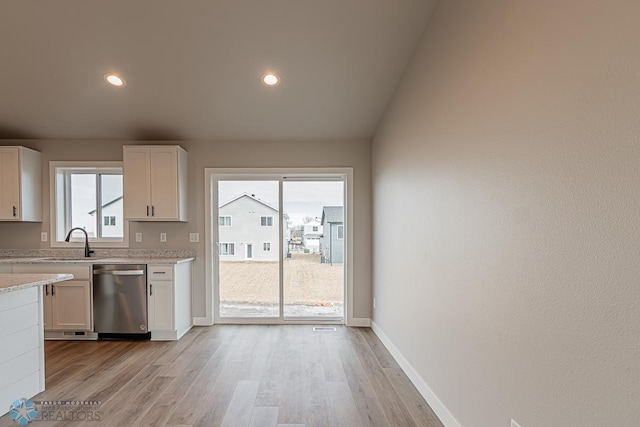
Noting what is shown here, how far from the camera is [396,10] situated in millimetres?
2352

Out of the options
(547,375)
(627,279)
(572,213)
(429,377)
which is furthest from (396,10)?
(429,377)

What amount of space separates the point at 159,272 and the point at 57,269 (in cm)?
111

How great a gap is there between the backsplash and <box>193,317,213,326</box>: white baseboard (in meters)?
0.81

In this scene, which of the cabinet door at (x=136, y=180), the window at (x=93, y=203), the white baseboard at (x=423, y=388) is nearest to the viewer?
the white baseboard at (x=423, y=388)

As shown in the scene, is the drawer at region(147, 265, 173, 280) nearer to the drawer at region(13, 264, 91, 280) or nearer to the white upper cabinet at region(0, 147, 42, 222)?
the drawer at region(13, 264, 91, 280)

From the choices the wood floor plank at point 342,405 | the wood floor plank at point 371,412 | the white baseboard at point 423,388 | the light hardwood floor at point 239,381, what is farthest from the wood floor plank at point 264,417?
the white baseboard at point 423,388

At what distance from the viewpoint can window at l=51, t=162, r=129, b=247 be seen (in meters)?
4.18

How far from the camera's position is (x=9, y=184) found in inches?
149

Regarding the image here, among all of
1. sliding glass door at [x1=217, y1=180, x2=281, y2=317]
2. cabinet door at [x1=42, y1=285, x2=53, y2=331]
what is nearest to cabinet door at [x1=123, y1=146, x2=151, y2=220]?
sliding glass door at [x1=217, y1=180, x2=281, y2=317]

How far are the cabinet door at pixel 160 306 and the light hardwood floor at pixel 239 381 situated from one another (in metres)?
0.21

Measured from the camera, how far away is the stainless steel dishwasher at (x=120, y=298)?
11.8 ft

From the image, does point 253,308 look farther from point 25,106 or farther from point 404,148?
point 25,106

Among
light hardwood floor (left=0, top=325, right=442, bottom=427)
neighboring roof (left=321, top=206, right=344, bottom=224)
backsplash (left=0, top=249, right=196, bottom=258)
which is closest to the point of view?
light hardwood floor (left=0, top=325, right=442, bottom=427)

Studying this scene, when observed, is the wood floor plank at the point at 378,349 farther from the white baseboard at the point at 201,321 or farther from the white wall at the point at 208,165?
the white baseboard at the point at 201,321
